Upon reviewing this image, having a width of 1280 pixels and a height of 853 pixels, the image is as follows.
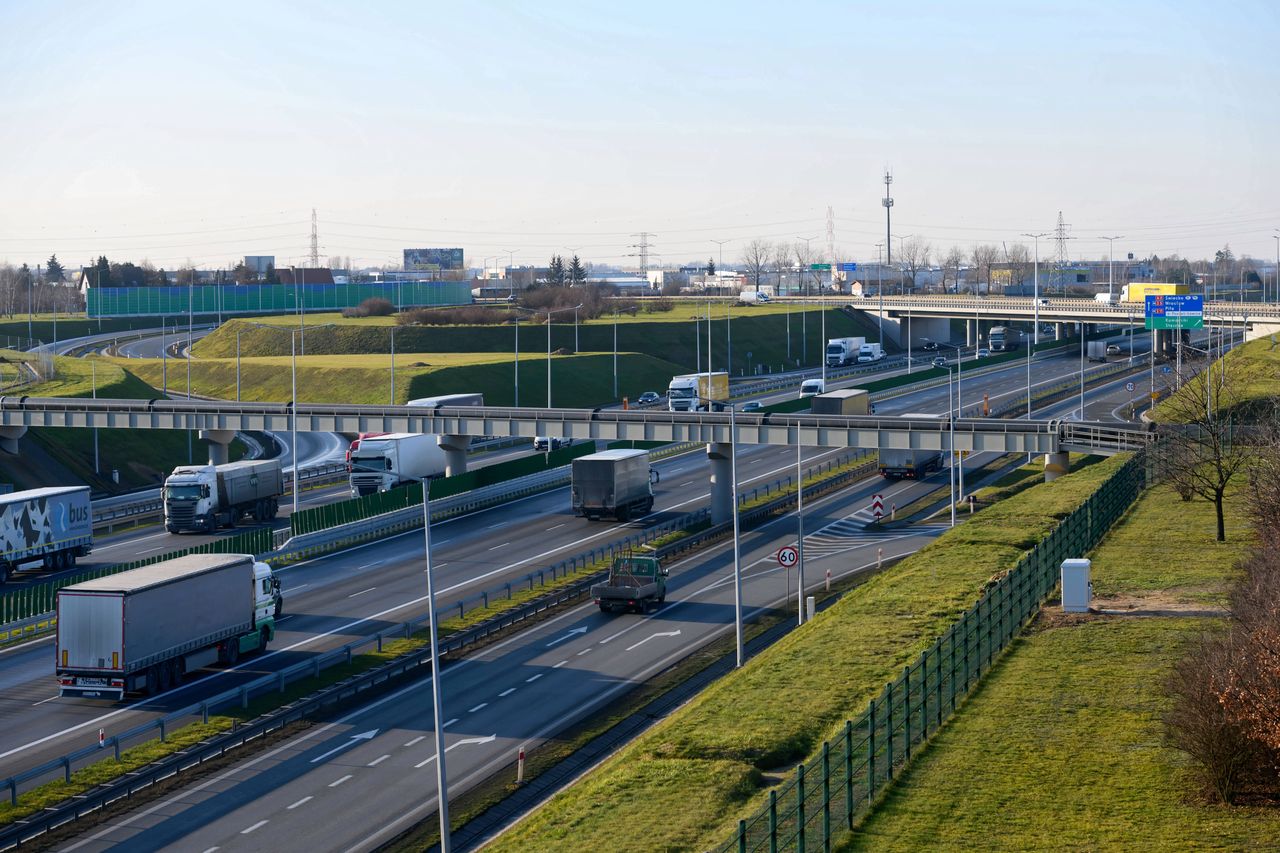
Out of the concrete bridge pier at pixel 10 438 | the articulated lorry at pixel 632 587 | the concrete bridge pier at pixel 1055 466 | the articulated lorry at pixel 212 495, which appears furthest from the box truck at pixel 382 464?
the concrete bridge pier at pixel 1055 466

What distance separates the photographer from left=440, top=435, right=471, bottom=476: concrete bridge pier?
8481 centimetres

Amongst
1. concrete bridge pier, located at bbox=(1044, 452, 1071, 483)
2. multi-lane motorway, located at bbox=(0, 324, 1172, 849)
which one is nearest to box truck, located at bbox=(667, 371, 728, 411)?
multi-lane motorway, located at bbox=(0, 324, 1172, 849)

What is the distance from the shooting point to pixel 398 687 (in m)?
41.8

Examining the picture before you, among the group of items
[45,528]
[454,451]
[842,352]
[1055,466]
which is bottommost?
[45,528]

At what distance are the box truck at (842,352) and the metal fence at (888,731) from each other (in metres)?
119

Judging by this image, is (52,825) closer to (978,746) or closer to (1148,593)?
(978,746)

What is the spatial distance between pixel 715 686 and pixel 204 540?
37.9 meters

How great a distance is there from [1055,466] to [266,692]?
46.9 meters

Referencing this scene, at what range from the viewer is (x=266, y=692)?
40.6 metres

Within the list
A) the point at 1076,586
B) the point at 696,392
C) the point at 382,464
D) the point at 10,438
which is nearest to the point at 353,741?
the point at 1076,586

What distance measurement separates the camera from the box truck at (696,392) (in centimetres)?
11006

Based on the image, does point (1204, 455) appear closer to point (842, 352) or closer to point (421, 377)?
point (421, 377)

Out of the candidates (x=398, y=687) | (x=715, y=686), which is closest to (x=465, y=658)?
(x=398, y=687)

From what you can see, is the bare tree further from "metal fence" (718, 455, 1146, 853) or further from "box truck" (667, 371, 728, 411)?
"box truck" (667, 371, 728, 411)
